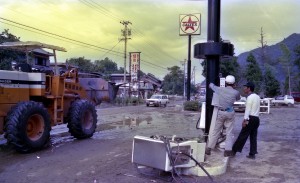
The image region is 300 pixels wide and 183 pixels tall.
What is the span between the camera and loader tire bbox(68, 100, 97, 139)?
12.2 meters

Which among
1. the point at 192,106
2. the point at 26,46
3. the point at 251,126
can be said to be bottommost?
the point at 192,106

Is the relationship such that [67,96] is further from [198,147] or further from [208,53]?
[198,147]

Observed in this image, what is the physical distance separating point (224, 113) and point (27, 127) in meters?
5.26

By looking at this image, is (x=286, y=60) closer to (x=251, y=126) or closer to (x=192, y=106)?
(x=192, y=106)

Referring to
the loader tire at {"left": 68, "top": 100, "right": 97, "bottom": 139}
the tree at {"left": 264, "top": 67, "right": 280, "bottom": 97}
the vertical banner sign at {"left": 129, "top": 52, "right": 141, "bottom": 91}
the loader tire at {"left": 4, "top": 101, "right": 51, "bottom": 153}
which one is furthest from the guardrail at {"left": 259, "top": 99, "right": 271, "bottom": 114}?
the vertical banner sign at {"left": 129, "top": 52, "right": 141, "bottom": 91}

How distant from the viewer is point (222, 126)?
870 cm

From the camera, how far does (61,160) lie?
348 inches

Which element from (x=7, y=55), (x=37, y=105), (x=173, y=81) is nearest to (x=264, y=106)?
(x=7, y=55)

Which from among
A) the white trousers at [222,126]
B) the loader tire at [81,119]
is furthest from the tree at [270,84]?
the white trousers at [222,126]

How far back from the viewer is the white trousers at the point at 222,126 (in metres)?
8.54

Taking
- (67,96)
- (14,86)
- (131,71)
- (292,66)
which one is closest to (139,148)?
(14,86)

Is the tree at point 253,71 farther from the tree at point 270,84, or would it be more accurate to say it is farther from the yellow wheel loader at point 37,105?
the yellow wheel loader at point 37,105

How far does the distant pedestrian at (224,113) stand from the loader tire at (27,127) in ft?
15.3

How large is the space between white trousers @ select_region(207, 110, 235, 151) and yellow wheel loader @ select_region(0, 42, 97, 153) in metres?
4.72
